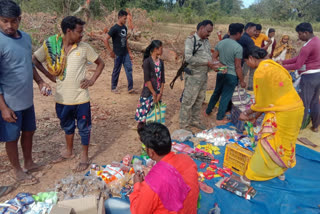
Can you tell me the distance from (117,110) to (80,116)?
2443 mm

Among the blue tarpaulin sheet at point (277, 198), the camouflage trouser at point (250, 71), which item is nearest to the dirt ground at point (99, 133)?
the blue tarpaulin sheet at point (277, 198)

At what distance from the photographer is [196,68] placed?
4.49 meters

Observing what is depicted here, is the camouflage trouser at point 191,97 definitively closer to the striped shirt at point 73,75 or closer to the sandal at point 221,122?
the sandal at point 221,122

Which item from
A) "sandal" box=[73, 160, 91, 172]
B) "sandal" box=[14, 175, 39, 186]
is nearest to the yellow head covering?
"sandal" box=[73, 160, 91, 172]

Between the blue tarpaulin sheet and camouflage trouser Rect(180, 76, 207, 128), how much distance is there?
1.60 metres

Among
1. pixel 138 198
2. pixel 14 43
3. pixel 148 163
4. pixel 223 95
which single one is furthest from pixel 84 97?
pixel 223 95

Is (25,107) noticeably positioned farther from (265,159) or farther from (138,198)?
(265,159)

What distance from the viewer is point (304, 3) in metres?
34.1

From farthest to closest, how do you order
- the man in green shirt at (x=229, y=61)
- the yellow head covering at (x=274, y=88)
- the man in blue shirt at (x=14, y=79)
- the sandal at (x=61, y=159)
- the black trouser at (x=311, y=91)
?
the man in green shirt at (x=229, y=61) → the black trouser at (x=311, y=91) → the sandal at (x=61, y=159) → the yellow head covering at (x=274, y=88) → the man in blue shirt at (x=14, y=79)

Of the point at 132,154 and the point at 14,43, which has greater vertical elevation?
the point at 14,43

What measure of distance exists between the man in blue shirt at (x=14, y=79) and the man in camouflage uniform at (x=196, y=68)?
2.52 m

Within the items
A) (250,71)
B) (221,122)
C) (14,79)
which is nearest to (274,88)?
(221,122)

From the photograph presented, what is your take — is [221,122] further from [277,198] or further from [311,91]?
[277,198]

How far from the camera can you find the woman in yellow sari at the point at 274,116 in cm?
297
